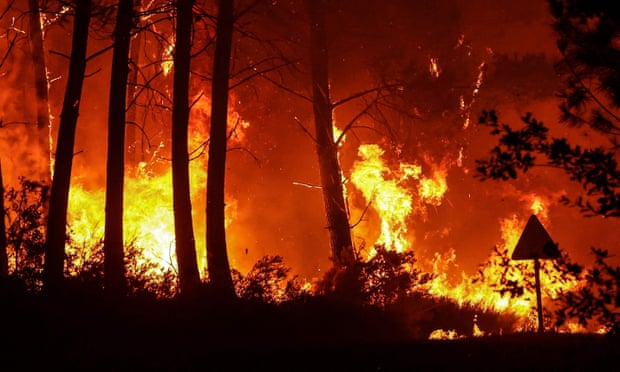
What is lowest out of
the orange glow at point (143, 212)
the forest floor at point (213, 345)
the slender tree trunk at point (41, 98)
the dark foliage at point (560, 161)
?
the forest floor at point (213, 345)

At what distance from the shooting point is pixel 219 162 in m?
15.5

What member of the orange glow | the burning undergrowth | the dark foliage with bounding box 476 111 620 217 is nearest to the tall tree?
the dark foliage with bounding box 476 111 620 217

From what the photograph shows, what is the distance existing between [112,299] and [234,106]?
13.9m

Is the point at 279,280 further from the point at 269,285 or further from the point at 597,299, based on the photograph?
the point at 597,299

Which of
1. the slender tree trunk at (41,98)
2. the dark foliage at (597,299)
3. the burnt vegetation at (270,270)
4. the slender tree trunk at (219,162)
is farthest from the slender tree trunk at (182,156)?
the dark foliage at (597,299)

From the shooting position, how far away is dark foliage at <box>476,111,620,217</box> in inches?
251

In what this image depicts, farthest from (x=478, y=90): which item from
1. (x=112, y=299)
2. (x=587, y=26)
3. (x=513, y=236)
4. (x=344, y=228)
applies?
(x=587, y=26)

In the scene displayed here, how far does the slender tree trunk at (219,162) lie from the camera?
15195 millimetres

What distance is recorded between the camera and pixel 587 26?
7785mm

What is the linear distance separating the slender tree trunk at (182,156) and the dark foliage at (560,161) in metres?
8.65

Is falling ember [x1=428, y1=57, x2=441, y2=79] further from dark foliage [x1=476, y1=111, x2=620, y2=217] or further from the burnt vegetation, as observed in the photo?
dark foliage [x1=476, y1=111, x2=620, y2=217]

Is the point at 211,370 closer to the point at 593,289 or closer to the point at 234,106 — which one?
the point at 593,289

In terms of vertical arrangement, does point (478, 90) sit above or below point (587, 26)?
above

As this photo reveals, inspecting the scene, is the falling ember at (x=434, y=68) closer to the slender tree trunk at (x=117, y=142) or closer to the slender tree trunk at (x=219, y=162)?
the slender tree trunk at (x=219, y=162)
